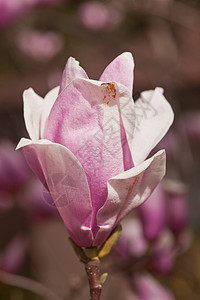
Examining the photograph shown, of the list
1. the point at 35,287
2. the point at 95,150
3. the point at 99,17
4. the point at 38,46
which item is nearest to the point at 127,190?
the point at 95,150

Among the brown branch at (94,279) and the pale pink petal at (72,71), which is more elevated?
the pale pink petal at (72,71)

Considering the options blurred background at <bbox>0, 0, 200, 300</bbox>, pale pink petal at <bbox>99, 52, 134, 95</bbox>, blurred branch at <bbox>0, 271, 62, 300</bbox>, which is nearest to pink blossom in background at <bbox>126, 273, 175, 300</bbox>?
blurred background at <bbox>0, 0, 200, 300</bbox>

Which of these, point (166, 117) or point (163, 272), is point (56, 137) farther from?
point (163, 272)

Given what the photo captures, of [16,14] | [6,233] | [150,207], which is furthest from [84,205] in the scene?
[6,233]

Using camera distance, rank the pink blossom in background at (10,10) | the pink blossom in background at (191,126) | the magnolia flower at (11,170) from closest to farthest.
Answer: the magnolia flower at (11,170) → the pink blossom in background at (10,10) → the pink blossom in background at (191,126)

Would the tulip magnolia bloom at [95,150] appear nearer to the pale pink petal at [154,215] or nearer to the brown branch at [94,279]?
the brown branch at [94,279]

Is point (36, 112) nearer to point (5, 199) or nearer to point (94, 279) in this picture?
point (94, 279)

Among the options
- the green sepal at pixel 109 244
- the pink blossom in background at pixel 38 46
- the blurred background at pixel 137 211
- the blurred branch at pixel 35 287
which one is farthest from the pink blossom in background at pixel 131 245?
the pink blossom in background at pixel 38 46
